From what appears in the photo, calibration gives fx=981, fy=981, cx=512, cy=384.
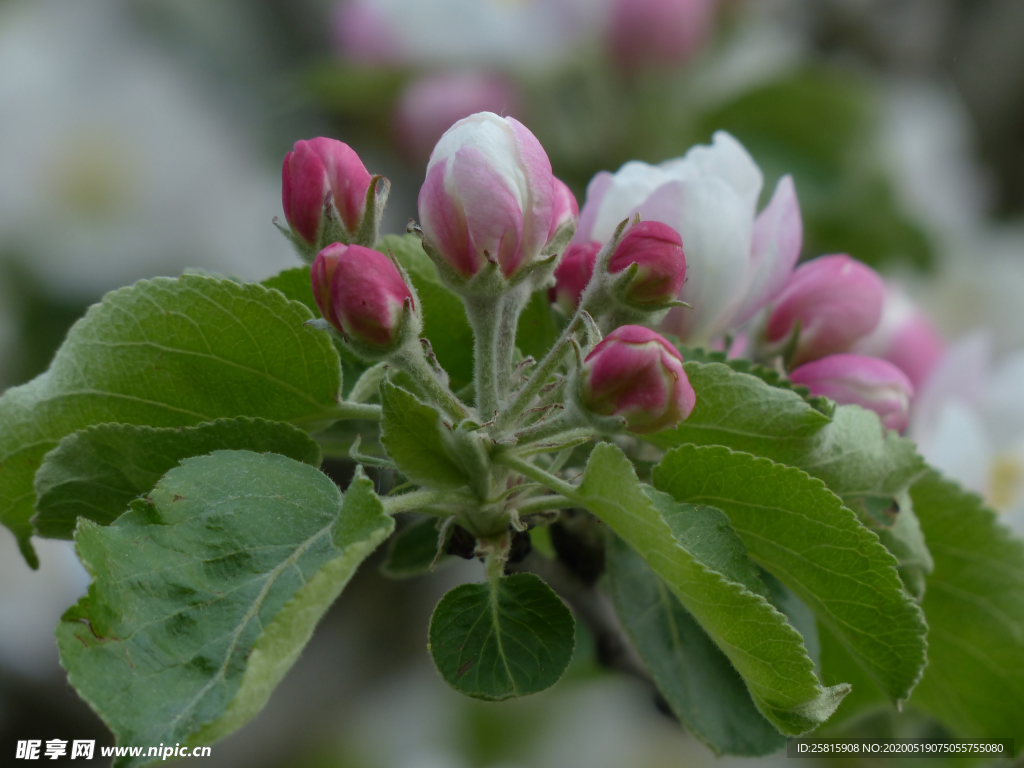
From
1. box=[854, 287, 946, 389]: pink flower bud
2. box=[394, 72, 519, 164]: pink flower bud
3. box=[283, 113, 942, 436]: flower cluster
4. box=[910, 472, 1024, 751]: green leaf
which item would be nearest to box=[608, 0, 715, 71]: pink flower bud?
box=[394, 72, 519, 164]: pink flower bud

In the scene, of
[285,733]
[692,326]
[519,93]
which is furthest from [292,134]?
[692,326]

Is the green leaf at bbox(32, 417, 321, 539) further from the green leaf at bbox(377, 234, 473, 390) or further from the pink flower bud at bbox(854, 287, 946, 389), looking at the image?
the pink flower bud at bbox(854, 287, 946, 389)

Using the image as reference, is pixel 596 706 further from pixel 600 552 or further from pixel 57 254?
pixel 600 552

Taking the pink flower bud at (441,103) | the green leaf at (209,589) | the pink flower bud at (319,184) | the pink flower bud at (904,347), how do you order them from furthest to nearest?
the pink flower bud at (441,103), the pink flower bud at (904,347), the pink flower bud at (319,184), the green leaf at (209,589)

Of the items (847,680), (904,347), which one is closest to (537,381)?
(847,680)

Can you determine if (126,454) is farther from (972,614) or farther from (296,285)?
(972,614)

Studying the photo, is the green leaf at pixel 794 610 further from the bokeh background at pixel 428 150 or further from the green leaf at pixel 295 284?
the bokeh background at pixel 428 150

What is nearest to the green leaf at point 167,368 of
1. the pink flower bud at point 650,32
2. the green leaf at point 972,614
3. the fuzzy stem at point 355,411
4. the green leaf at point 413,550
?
the fuzzy stem at point 355,411
